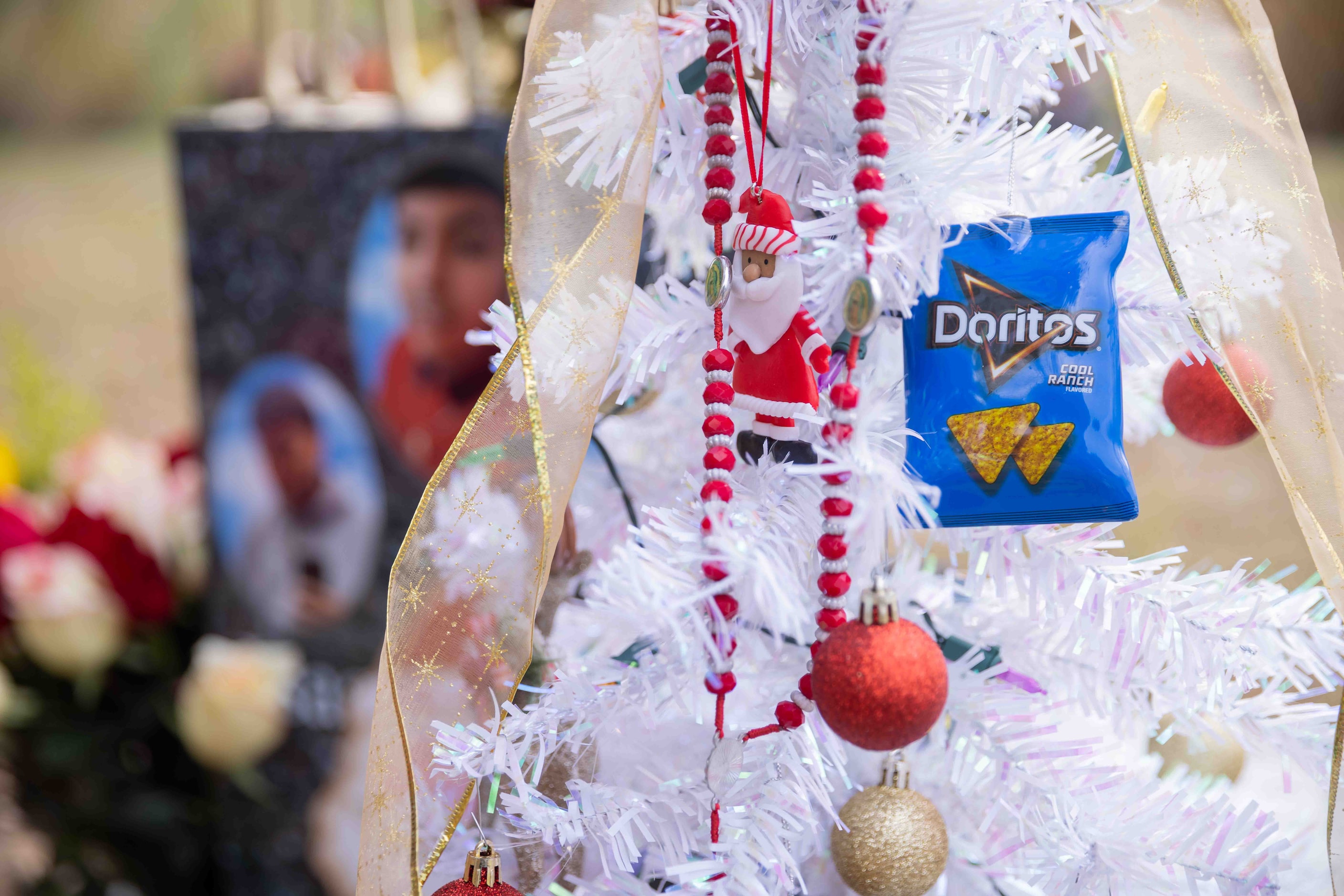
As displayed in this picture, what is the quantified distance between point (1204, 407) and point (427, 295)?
718mm

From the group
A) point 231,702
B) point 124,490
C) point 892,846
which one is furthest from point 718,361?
point 124,490

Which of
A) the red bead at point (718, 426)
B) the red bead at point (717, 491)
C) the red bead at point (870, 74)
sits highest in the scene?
the red bead at point (870, 74)

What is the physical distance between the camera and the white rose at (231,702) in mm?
852

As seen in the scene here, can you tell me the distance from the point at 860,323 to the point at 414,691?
24 centimetres

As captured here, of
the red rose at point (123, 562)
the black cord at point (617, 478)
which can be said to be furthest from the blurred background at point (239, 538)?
the black cord at point (617, 478)

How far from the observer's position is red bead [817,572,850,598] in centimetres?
34

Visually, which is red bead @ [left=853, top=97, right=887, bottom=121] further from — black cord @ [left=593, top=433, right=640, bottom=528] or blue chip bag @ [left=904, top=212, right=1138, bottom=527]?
black cord @ [left=593, top=433, right=640, bottom=528]

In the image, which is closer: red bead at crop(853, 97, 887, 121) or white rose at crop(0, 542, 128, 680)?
red bead at crop(853, 97, 887, 121)

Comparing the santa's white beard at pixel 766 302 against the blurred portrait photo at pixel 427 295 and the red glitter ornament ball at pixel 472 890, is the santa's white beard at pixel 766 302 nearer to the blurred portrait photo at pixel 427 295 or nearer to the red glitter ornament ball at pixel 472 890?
the red glitter ornament ball at pixel 472 890

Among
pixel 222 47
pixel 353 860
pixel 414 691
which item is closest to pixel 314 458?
pixel 353 860

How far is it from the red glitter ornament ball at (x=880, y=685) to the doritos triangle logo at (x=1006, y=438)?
0.09 metres

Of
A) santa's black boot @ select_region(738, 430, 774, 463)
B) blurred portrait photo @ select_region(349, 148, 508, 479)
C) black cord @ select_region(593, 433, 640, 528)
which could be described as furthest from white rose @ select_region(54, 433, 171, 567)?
santa's black boot @ select_region(738, 430, 774, 463)

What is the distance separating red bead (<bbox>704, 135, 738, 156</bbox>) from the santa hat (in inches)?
0.9

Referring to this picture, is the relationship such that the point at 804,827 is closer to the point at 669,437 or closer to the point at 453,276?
the point at 669,437
